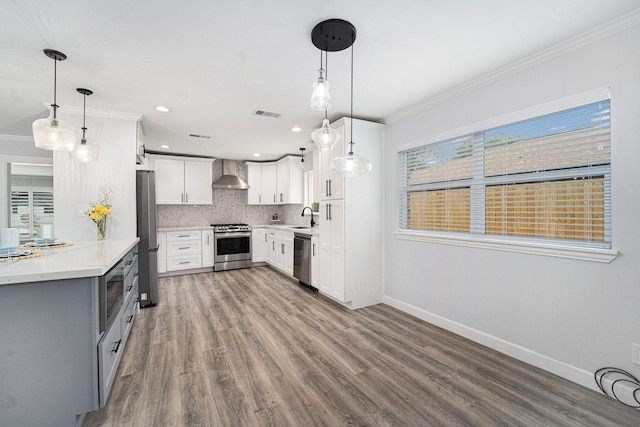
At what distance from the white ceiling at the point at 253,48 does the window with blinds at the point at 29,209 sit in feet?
6.65

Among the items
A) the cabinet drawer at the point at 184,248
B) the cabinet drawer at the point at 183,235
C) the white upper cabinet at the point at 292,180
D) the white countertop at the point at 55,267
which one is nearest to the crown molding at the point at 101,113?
the white countertop at the point at 55,267

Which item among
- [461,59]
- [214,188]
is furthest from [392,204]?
[214,188]

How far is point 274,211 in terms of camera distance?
7.04m

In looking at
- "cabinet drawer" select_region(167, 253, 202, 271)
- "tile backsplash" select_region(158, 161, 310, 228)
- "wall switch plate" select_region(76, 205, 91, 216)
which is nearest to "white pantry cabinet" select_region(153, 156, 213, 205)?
"tile backsplash" select_region(158, 161, 310, 228)

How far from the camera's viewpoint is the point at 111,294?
1890 millimetres

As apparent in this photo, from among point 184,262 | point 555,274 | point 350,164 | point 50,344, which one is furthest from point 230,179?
point 555,274

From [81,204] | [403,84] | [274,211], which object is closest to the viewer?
[403,84]

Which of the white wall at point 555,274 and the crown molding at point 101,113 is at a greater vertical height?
the crown molding at point 101,113

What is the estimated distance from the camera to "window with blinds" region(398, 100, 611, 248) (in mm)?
1964

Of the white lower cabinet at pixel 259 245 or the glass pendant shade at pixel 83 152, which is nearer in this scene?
the glass pendant shade at pixel 83 152

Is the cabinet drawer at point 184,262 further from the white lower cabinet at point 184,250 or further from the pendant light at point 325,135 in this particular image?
the pendant light at point 325,135

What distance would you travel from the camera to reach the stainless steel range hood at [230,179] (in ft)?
19.8

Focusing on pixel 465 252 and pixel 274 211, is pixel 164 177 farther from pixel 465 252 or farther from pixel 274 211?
pixel 465 252

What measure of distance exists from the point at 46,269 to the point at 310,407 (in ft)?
5.70
